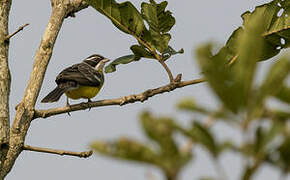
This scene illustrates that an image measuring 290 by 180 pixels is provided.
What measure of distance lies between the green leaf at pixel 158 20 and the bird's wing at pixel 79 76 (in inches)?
163

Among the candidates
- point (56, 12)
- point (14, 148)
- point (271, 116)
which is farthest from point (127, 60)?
point (271, 116)

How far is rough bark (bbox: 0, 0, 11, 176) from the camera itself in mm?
4256

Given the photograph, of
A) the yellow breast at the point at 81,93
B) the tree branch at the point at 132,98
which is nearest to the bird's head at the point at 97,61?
the yellow breast at the point at 81,93

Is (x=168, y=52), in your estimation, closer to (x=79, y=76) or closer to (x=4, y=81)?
(x=4, y=81)

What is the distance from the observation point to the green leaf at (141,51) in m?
4.72

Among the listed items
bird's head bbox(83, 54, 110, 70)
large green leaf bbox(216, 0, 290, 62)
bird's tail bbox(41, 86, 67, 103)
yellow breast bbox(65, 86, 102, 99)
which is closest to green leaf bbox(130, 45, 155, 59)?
large green leaf bbox(216, 0, 290, 62)

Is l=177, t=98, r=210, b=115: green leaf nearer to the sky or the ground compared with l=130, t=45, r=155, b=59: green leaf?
nearer to the sky

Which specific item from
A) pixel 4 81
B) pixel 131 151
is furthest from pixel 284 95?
pixel 4 81

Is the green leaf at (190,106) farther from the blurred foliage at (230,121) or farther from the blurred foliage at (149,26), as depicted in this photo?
the blurred foliage at (149,26)

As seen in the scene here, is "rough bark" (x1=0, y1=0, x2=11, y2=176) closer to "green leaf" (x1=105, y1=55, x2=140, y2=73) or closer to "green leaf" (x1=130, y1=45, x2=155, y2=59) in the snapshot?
"green leaf" (x1=105, y1=55, x2=140, y2=73)

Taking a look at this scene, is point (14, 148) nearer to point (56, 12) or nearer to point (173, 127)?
point (56, 12)

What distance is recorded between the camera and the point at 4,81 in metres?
4.60

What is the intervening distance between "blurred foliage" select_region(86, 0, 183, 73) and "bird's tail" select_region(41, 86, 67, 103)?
2952 millimetres

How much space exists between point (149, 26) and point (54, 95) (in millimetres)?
3389
